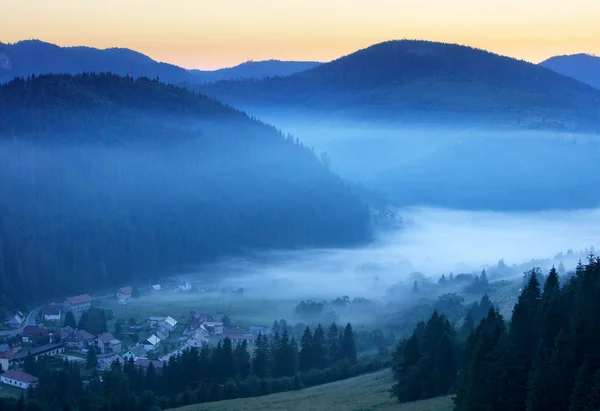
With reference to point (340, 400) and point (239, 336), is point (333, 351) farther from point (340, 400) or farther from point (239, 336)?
point (340, 400)

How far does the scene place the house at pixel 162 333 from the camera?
2542 inches

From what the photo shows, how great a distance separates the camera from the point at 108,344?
6109 cm

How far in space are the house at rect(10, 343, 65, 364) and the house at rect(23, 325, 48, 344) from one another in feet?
8.71

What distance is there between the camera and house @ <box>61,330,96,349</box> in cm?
6169

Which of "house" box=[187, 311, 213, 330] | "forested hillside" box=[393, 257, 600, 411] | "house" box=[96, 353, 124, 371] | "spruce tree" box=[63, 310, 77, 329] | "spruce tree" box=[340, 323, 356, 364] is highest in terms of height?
"forested hillside" box=[393, 257, 600, 411]

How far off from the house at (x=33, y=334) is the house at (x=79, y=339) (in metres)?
1.76

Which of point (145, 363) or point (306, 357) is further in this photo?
point (145, 363)

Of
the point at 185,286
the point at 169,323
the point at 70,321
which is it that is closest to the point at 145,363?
the point at 169,323

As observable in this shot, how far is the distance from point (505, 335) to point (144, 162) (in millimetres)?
109378

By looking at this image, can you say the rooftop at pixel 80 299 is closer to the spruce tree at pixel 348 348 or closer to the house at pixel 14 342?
the house at pixel 14 342

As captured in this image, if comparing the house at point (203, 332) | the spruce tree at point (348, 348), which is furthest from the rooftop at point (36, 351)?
the spruce tree at point (348, 348)

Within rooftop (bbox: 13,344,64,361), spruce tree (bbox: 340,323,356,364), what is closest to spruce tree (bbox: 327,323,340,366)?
spruce tree (bbox: 340,323,356,364)

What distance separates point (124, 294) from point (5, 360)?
1125 inches

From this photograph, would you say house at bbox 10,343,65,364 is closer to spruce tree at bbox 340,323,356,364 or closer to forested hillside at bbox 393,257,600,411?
spruce tree at bbox 340,323,356,364
